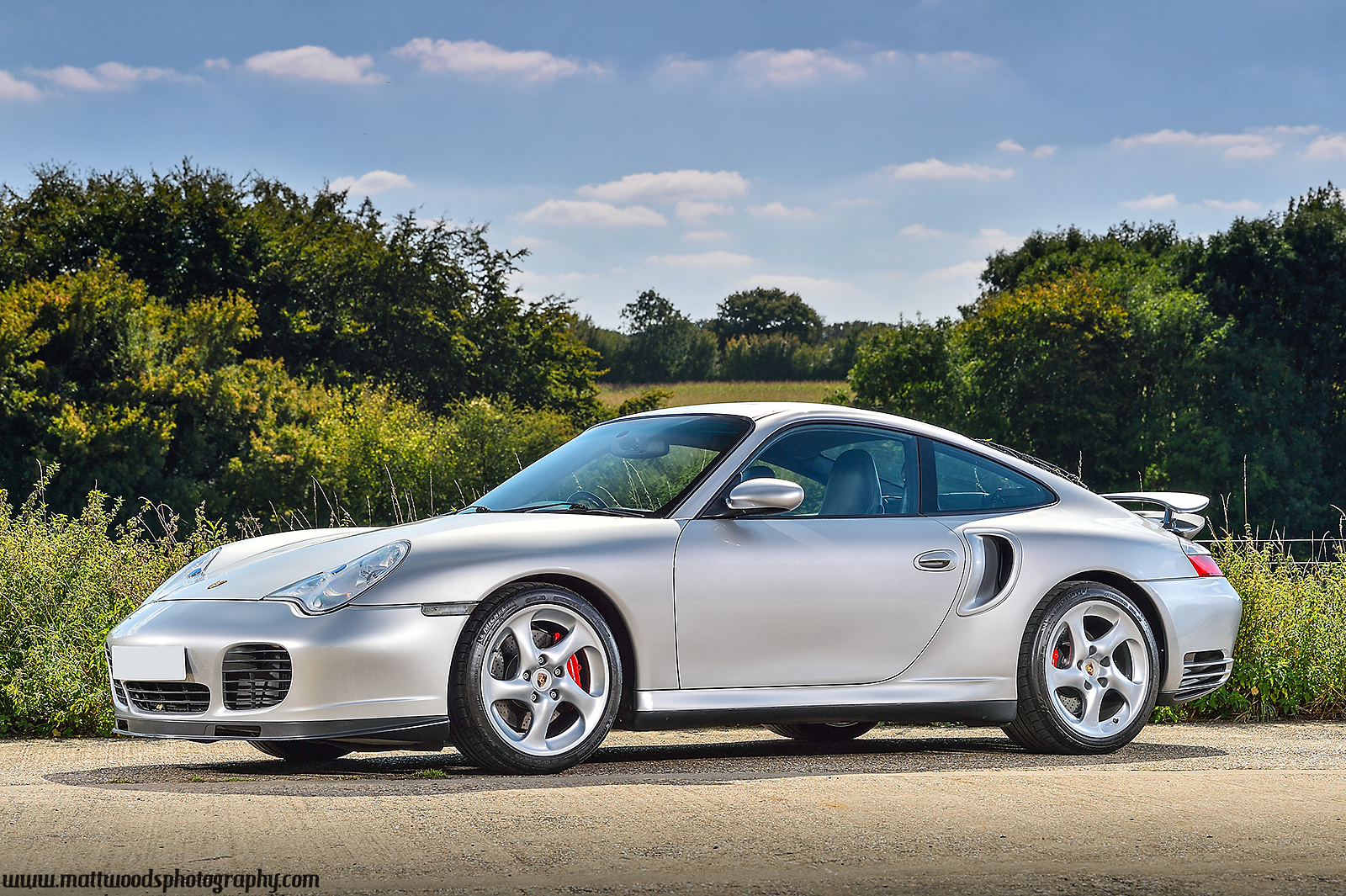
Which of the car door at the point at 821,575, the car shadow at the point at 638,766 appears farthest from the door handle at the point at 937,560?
the car shadow at the point at 638,766

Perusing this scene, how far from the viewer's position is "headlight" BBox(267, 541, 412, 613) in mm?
5945

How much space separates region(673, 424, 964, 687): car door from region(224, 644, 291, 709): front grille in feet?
5.38

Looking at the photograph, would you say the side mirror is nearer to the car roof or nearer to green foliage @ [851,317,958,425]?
the car roof

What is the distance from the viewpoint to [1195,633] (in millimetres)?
7477

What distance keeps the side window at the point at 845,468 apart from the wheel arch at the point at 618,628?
3.26 ft

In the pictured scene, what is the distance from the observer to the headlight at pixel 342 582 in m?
5.95

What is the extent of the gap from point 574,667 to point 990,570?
215 cm

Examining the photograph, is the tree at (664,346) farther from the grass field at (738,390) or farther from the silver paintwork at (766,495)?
the silver paintwork at (766,495)

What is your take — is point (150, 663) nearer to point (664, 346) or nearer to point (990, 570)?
point (990, 570)

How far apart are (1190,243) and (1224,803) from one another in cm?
6482

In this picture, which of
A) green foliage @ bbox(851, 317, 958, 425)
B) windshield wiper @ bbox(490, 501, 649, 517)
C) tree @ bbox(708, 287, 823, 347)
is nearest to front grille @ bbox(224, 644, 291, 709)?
windshield wiper @ bbox(490, 501, 649, 517)

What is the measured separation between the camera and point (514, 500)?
23.2 feet

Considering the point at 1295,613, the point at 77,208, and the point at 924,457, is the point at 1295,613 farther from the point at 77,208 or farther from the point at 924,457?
the point at 77,208

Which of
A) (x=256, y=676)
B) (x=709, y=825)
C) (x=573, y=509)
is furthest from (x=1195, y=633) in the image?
(x=256, y=676)
